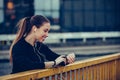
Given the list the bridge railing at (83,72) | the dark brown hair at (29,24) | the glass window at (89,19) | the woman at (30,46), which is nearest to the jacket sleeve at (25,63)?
the woman at (30,46)

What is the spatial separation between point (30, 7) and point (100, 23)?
4.17m

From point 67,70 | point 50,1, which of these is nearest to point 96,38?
point 50,1

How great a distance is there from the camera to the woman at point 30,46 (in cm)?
340

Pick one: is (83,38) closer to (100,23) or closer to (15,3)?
(100,23)

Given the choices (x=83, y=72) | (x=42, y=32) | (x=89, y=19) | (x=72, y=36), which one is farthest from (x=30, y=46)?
(x=89, y=19)

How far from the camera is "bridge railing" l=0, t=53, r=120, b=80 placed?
310 cm

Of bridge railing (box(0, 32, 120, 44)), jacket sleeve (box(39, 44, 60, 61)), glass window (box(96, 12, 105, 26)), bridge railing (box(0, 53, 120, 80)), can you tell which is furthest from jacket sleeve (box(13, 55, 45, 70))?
glass window (box(96, 12, 105, 26))

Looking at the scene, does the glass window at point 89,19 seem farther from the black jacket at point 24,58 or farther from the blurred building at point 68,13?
the black jacket at point 24,58

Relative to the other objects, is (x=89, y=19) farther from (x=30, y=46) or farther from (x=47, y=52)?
(x=30, y=46)

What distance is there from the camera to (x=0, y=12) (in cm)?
1577

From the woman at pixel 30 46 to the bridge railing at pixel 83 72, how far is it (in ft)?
0.35

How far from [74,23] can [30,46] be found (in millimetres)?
13316

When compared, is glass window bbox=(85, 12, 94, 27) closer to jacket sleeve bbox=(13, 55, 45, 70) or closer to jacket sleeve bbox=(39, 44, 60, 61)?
jacket sleeve bbox=(39, 44, 60, 61)

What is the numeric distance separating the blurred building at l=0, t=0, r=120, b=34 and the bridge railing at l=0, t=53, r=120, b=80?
11151mm
